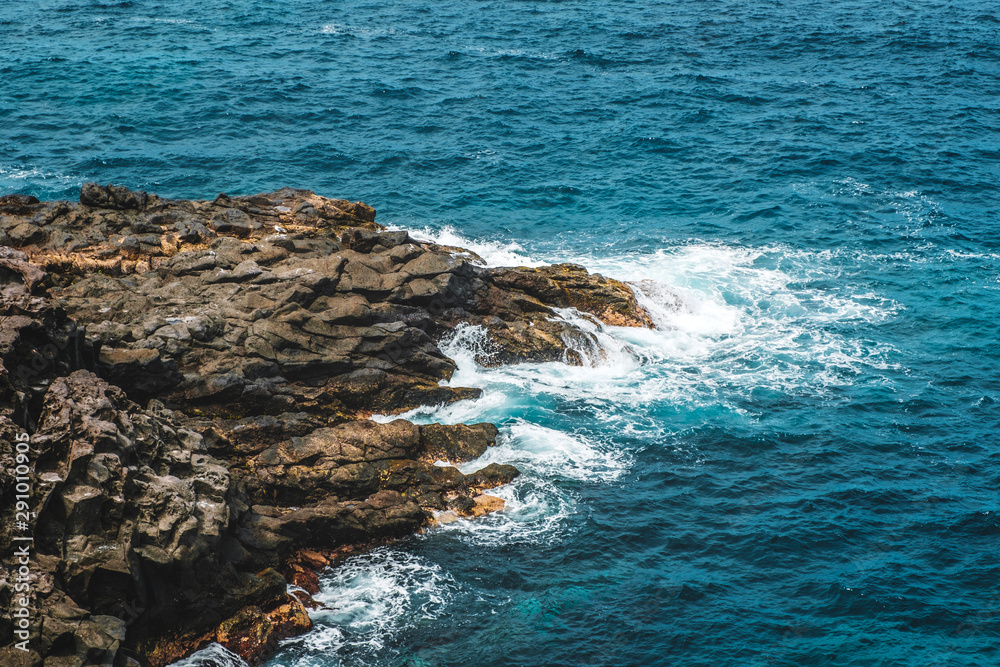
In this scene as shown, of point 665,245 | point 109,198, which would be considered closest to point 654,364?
point 665,245

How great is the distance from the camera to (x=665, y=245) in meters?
47.5

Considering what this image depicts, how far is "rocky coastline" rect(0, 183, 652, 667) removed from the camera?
19.7 m

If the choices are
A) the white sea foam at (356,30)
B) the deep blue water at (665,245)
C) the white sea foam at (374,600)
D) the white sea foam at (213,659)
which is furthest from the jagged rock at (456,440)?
the white sea foam at (356,30)

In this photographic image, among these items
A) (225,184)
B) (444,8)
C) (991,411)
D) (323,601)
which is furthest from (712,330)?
(444,8)

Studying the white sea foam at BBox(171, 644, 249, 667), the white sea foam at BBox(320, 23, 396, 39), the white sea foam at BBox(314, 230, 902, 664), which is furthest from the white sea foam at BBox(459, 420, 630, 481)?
the white sea foam at BBox(320, 23, 396, 39)

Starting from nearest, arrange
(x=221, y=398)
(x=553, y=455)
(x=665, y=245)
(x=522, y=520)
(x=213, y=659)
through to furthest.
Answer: (x=213, y=659)
(x=522, y=520)
(x=221, y=398)
(x=553, y=455)
(x=665, y=245)

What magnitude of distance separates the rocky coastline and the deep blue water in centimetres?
175

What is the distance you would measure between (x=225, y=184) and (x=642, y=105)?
34646 millimetres

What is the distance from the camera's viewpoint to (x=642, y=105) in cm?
6606

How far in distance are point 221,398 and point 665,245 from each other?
28781 millimetres

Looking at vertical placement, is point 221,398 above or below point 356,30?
below

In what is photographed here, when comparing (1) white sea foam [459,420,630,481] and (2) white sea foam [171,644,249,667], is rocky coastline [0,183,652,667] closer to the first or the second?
(2) white sea foam [171,644,249,667]

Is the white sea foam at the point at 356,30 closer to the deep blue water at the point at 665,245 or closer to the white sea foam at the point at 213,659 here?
the deep blue water at the point at 665,245

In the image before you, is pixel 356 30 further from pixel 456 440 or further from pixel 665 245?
pixel 456 440
